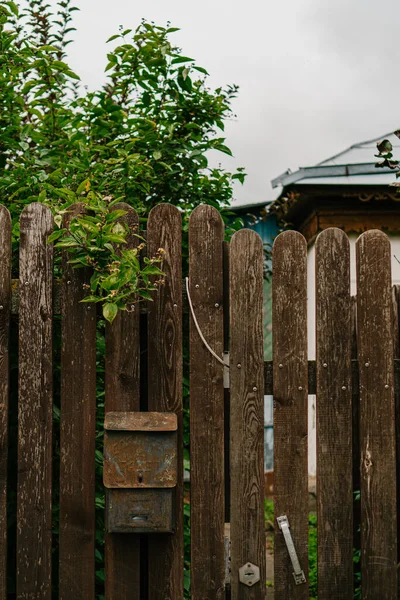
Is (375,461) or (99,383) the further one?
(99,383)

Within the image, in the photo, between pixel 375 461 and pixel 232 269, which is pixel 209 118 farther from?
pixel 375 461

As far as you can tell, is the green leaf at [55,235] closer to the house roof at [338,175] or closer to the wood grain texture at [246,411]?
the wood grain texture at [246,411]

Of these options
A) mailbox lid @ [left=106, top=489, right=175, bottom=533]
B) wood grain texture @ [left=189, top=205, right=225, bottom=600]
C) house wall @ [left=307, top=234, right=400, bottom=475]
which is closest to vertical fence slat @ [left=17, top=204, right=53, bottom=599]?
mailbox lid @ [left=106, top=489, right=175, bottom=533]

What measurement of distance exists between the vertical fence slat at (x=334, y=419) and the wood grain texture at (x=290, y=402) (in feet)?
0.24

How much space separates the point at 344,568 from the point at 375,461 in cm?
46

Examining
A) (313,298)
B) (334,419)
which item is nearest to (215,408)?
(334,419)

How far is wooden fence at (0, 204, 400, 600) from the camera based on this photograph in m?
2.89

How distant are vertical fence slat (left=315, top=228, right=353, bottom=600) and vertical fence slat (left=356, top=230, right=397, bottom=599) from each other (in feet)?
0.22

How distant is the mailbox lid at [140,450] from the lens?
2848 mm

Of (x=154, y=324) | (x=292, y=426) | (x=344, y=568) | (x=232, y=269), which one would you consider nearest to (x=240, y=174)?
(x=232, y=269)

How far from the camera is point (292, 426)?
295 centimetres

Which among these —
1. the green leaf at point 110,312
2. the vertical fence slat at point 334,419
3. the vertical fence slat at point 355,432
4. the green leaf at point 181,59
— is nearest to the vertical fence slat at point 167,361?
the green leaf at point 110,312

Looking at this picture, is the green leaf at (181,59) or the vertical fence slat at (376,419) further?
the green leaf at (181,59)

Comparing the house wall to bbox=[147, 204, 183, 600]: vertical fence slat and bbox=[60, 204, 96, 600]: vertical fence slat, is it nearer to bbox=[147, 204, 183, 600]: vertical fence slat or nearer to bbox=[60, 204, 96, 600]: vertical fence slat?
bbox=[147, 204, 183, 600]: vertical fence slat
